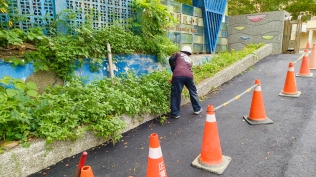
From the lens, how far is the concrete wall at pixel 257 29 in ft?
37.8

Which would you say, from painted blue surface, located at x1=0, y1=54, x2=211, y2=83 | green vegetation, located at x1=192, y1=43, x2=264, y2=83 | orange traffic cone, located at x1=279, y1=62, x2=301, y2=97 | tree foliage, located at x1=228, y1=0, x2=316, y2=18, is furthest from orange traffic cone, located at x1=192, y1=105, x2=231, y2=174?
tree foliage, located at x1=228, y1=0, x2=316, y2=18

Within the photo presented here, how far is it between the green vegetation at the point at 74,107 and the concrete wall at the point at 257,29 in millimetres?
9046

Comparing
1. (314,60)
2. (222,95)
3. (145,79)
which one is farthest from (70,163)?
(314,60)

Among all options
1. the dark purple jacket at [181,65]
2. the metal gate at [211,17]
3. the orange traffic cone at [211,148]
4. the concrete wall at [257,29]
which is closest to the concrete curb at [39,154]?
the dark purple jacket at [181,65]

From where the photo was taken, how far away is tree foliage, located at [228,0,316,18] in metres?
14.5

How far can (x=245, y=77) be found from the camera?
7484 mm

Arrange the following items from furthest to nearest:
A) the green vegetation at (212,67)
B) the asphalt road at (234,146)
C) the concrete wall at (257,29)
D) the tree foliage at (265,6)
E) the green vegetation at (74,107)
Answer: the tree foliage at (265,6) → the concrete wall at (257,29) → the green vegetation at (212,67) → the green vegetation at (74,107) → the asphalt road at (234,146)

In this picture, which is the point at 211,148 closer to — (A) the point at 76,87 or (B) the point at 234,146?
(B) the point at 234,146

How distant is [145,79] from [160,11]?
6.66ft

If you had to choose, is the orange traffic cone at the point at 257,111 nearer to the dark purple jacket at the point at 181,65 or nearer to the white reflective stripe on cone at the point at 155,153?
the dark purple jacket at the point at 181,65

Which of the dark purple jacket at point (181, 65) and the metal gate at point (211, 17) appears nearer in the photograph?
the dark purple jacket at point (181, 65)

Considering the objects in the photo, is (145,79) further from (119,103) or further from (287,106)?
(287,106)

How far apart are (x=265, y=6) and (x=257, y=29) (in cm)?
422

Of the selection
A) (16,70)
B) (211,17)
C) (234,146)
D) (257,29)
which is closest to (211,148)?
(234,146)
